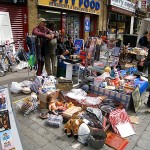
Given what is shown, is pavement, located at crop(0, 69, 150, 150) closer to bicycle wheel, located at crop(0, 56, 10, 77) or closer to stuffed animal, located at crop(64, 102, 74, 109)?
stuffed animal, located at crop(64, 102, 74, 109)

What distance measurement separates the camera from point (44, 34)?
19.4 feet

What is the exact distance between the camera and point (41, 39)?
608 cm

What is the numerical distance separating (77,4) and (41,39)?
644 centimetres

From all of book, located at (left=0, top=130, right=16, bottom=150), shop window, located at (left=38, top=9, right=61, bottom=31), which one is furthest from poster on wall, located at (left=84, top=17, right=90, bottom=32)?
book, located at (left=0, top=130, right=16, bottom=150)

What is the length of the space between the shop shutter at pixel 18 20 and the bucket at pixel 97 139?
6.43 metres

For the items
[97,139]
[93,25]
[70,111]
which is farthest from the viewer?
[93,25]

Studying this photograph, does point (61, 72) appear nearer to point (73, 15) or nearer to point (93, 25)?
point (73, 15)

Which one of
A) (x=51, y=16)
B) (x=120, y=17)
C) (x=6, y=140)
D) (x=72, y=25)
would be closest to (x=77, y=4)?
(x=72, y=25)

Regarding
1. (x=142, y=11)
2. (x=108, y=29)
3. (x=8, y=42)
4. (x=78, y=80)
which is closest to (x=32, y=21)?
(x=8, y=42)

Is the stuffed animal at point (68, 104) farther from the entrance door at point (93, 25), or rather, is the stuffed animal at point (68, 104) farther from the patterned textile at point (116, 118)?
the entrance door at point (93, 25)

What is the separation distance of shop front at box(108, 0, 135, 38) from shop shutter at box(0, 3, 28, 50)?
324 inches

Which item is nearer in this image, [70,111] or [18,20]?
[70,111]

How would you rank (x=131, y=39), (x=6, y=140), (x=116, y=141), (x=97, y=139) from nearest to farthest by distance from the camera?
(x=6, y=140) < (x=97, y=139) < (x=116, y=141) < (x=131, y=39)

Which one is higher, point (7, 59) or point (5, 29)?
point (5, 29)
